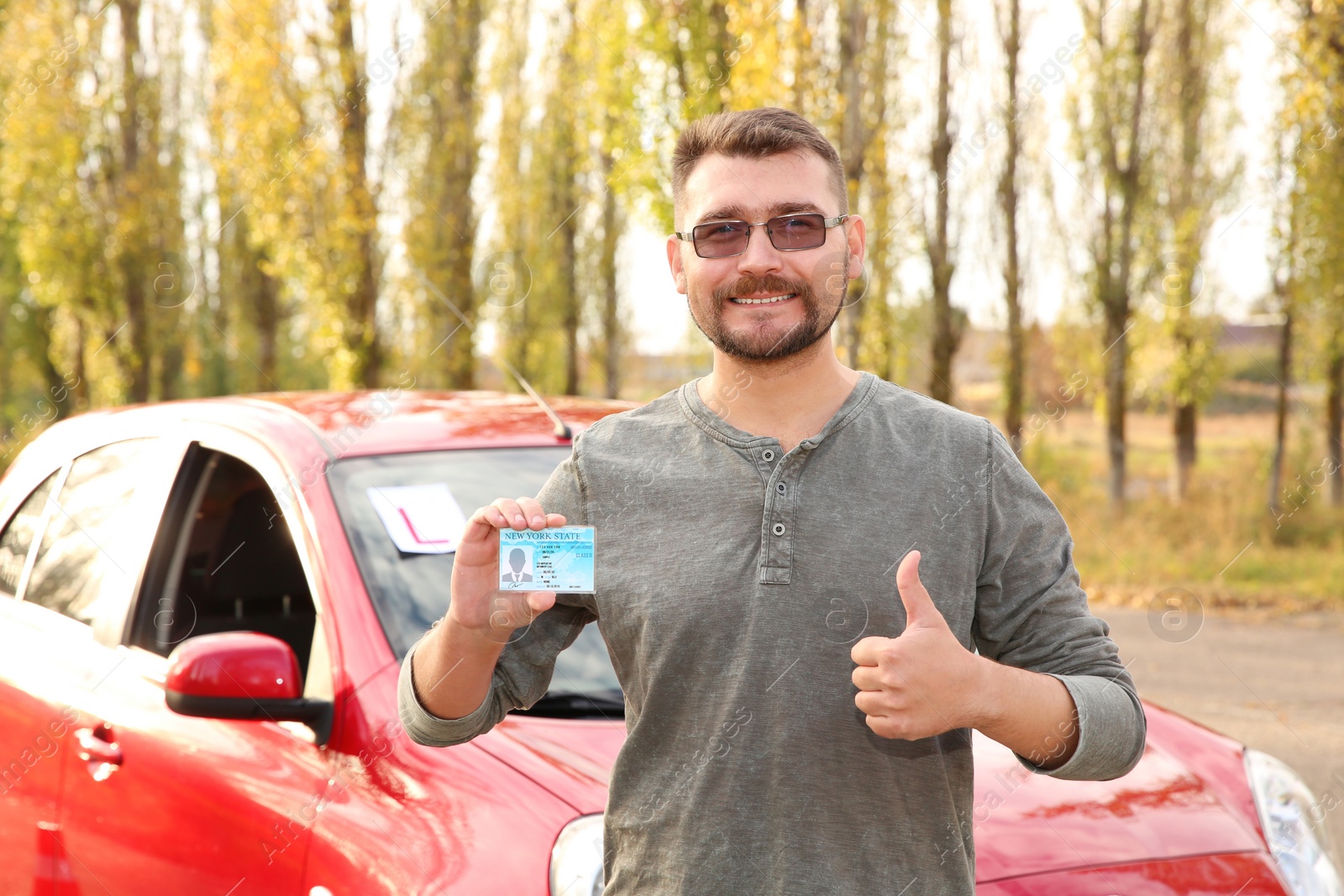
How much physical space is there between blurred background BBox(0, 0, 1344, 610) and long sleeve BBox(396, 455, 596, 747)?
744 cm

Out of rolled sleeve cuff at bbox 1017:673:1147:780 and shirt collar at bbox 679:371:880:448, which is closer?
rolled sleeve cuff at bbox 1017:673:1147:780

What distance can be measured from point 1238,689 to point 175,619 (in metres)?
7.15

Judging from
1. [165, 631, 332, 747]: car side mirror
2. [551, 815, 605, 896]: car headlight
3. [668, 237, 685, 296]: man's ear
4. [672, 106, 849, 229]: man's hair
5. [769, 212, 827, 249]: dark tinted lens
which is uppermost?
[672, 106, 849, 229]: man's hair

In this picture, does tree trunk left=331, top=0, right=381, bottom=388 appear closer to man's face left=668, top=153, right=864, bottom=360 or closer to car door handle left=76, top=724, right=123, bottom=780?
car door handle left=76, top=724, right=123, bottom=780

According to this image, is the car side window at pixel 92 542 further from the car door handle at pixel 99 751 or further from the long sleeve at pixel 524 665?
the long sleeve at pixel 524 665

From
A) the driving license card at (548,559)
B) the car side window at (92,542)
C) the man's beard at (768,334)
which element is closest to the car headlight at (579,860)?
the driving license card at (548,559)

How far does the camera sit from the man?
160 centimetres

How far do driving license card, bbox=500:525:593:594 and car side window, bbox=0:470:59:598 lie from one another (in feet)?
8.59

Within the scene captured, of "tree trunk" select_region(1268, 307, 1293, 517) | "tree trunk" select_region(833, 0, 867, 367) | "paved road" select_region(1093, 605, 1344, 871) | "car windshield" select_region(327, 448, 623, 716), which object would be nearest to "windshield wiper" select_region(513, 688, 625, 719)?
"car windshield" select_region(327, 448, 623, 716)

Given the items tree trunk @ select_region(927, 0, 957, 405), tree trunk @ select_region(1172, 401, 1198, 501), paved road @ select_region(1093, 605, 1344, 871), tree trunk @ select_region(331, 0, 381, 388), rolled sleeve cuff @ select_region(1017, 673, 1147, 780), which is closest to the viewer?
rolled sleeve cuff @ select_region(1017, 673, 1147, 780)

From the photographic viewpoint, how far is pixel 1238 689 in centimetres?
797

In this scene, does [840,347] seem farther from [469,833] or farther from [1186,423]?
[1186,423]

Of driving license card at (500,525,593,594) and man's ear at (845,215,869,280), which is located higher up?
man's ear at (845,215,869,280)

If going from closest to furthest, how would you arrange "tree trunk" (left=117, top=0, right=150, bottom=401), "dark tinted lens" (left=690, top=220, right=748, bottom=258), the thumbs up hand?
the thumbs up hand → "dark tinted lens" (left=690, top=220, right=748, bottom=258) → "tree trunk" (left=117, top=0, right=150, bottom=401)
